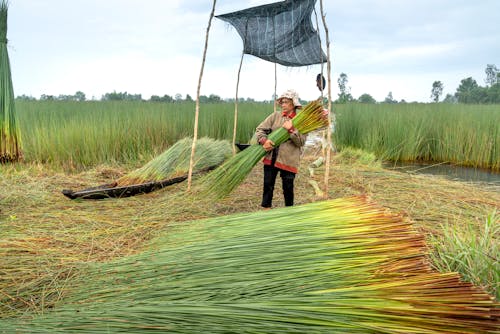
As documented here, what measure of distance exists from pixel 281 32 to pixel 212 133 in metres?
3.46

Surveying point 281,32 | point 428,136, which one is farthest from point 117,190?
point 428,136

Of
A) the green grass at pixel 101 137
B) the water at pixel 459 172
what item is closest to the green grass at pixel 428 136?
the water at pixel 459 172

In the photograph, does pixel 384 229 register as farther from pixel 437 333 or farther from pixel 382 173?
pixel 382 173

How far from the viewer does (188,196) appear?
3805mm

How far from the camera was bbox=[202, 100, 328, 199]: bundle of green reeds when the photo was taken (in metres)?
3.40

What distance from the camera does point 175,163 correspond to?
479 cm

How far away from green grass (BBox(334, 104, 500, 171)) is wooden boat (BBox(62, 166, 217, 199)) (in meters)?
4.79

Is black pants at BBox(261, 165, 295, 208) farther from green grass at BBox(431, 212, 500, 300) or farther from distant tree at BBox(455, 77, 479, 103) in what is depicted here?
distant tree at BBox(455, 77, 479, 103)

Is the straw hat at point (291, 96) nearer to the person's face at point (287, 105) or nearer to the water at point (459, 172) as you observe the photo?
the person's face at point (287, 105)

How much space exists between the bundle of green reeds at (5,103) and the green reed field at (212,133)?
61 centimetres

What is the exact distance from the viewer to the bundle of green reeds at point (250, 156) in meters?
3.40

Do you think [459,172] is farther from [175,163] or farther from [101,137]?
[101,137]

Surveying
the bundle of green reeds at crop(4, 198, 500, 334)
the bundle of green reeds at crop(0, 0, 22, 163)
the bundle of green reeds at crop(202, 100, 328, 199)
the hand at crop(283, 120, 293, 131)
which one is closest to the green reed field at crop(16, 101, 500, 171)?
the bundle of green reeds at crop(0, 0, 22, 163)

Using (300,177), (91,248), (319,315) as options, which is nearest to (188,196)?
(91,248)
